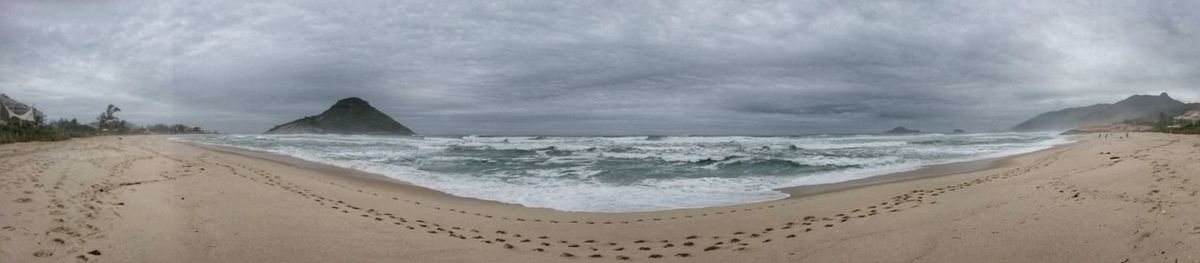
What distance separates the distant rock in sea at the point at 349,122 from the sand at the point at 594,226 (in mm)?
96906

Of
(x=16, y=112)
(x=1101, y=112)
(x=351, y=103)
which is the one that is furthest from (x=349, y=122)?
(x=1101, y=112)

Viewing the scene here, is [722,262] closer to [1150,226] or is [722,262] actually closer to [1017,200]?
[1150,226]

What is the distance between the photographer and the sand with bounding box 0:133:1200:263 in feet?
14.3

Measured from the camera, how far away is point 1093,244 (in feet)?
14.1

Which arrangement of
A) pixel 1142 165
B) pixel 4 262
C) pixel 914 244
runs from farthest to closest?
1. pixel 1142 165
2. pixel 914 244
3. pixel 4 262

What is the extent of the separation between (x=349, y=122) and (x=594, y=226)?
115 m

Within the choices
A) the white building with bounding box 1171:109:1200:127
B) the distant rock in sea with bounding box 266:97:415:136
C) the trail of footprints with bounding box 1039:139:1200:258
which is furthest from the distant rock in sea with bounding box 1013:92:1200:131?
the distant rock in sea with bounding box 266:97:415:136

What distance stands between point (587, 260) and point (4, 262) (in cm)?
422

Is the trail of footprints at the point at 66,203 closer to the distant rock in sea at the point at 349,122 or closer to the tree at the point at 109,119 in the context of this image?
the tree at the point at 109,119

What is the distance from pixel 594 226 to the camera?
729cm

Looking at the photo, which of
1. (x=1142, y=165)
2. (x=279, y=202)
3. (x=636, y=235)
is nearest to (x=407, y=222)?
(x=279, y=202)

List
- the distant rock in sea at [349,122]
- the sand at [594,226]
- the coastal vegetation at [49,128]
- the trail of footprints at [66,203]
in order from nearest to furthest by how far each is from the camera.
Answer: the trail of footprints at [66,203] → the sand at [594,226] → the coastal vegetation at [49,128] → the distant rock in sea at [349,122]

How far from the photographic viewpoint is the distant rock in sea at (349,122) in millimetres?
→ 100812

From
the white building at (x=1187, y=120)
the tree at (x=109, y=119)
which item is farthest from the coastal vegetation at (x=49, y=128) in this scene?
the white building at (x=1187, y=120)
